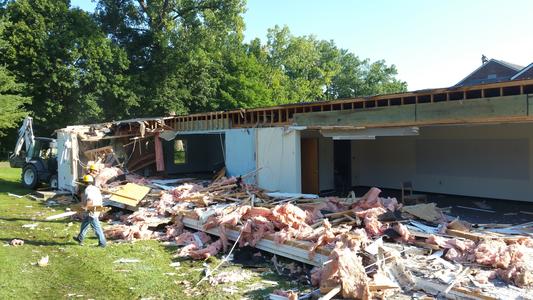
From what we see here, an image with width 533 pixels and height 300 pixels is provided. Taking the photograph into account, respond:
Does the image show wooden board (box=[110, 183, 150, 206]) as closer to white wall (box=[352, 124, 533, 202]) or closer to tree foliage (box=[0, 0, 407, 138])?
white wall (box=[352, 124, 533, 202])

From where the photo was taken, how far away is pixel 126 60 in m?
29.4

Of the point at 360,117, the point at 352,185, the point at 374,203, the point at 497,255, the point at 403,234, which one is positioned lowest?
the point at 352,185

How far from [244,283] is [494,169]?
1140cm

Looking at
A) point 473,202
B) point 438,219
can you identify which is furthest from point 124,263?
point 473,202

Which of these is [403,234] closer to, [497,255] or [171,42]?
[497,255]

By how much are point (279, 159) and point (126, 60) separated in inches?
719

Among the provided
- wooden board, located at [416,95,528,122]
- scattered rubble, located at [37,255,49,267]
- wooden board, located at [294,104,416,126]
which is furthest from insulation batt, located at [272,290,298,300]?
wooden board, located at [294,104,416,126]

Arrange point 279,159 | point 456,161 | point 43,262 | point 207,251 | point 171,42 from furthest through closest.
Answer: point 171,42 → point 456,161 → point 279,159 → point 207,251 → point 43,262

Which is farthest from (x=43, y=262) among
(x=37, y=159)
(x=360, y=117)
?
(x=37, y=159)

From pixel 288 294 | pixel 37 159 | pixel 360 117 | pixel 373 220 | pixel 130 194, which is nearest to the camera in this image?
pixel 288 294

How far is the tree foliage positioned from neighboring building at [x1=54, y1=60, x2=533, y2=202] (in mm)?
9152

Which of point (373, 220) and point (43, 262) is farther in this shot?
point (373, 220)

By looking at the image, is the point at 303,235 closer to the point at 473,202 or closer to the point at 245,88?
the point at 473,202

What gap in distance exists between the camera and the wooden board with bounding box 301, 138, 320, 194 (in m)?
17.5
